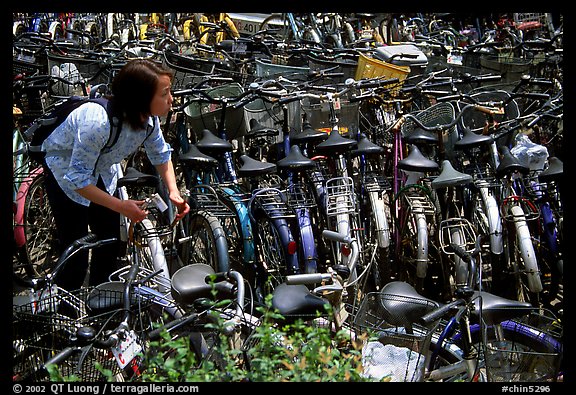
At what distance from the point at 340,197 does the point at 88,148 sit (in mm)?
2194

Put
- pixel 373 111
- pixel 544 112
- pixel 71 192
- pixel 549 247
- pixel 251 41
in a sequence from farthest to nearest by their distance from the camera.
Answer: pixel 251 41 → pixel 373 111 → pixel 544 112 → pixel 549 247 → pixel 71 192

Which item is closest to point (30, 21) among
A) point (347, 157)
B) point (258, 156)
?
point (258, 156)

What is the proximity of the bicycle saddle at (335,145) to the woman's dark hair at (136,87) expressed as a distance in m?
1.94

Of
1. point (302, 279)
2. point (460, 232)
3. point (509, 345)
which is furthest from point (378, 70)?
point (302, 279)

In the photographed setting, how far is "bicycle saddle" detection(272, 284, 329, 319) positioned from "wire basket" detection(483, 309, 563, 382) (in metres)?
0.86

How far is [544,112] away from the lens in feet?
20.0

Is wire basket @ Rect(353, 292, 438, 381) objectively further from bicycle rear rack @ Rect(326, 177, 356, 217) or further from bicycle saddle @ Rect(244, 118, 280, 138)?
bicycle saddle @ Rect(244, 118, 280, 138)

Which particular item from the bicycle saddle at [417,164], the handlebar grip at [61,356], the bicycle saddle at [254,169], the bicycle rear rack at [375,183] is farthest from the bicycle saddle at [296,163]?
the handlebar grip at [61,356]

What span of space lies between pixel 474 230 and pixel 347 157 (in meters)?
1.29

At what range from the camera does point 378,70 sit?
7.47 m

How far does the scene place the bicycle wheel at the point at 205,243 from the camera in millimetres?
5172

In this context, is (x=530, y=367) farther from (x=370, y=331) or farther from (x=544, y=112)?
(x=544, y=112)

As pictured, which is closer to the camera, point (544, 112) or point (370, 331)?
point (370, 331)

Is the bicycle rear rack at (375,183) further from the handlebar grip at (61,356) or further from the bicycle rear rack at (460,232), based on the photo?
the handlebar grip at (61,356)
